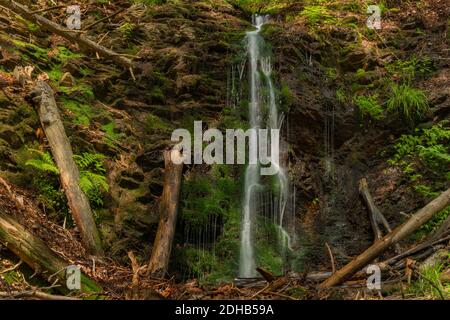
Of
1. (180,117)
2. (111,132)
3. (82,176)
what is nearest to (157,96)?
(180,117)

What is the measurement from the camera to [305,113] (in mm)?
8820

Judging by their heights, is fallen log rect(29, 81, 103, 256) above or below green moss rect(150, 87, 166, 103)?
below

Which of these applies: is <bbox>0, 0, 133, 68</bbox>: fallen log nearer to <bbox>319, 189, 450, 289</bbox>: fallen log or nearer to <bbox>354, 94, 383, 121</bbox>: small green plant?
<bbox>354, 94, 383, 121</bbox>: small green plant

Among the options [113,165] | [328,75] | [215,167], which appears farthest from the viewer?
[328,75]

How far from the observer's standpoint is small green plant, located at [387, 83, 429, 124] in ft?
28.2

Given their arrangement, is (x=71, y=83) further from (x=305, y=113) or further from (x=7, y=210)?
(x=305, y=113)

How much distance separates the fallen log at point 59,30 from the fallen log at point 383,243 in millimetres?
5222

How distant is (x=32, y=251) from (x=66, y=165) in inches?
73.7

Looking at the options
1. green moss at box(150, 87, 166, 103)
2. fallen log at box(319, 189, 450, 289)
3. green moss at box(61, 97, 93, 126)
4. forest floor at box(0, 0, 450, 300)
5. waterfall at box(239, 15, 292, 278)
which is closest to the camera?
fallen log at box(319, 189, 450, 289)

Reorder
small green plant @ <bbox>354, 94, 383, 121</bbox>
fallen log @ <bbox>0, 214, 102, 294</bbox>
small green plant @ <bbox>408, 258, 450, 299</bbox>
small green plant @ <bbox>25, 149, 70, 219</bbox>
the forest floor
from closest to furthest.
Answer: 1. small green plant @ <bbox>408, 258, 450, 299</bbox>
2. fallen log @ <bbox>0, 214, 102, 294</bbox>
3. the forest floor
4. small green plant @ <bbox>25, 149, 70, 219</bbox>
5. small green plant @ <bbox>354, 94, 383, 121</bbox>

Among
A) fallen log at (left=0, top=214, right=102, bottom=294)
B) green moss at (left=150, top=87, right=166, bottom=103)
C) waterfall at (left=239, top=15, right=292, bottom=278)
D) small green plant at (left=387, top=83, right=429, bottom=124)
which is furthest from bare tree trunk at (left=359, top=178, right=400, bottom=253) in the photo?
fallen log at (left=0, top=214, right=102, bottom=294)

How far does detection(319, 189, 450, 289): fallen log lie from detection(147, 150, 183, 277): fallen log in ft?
6.96

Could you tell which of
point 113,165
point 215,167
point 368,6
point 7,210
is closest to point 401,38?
point 368,6
